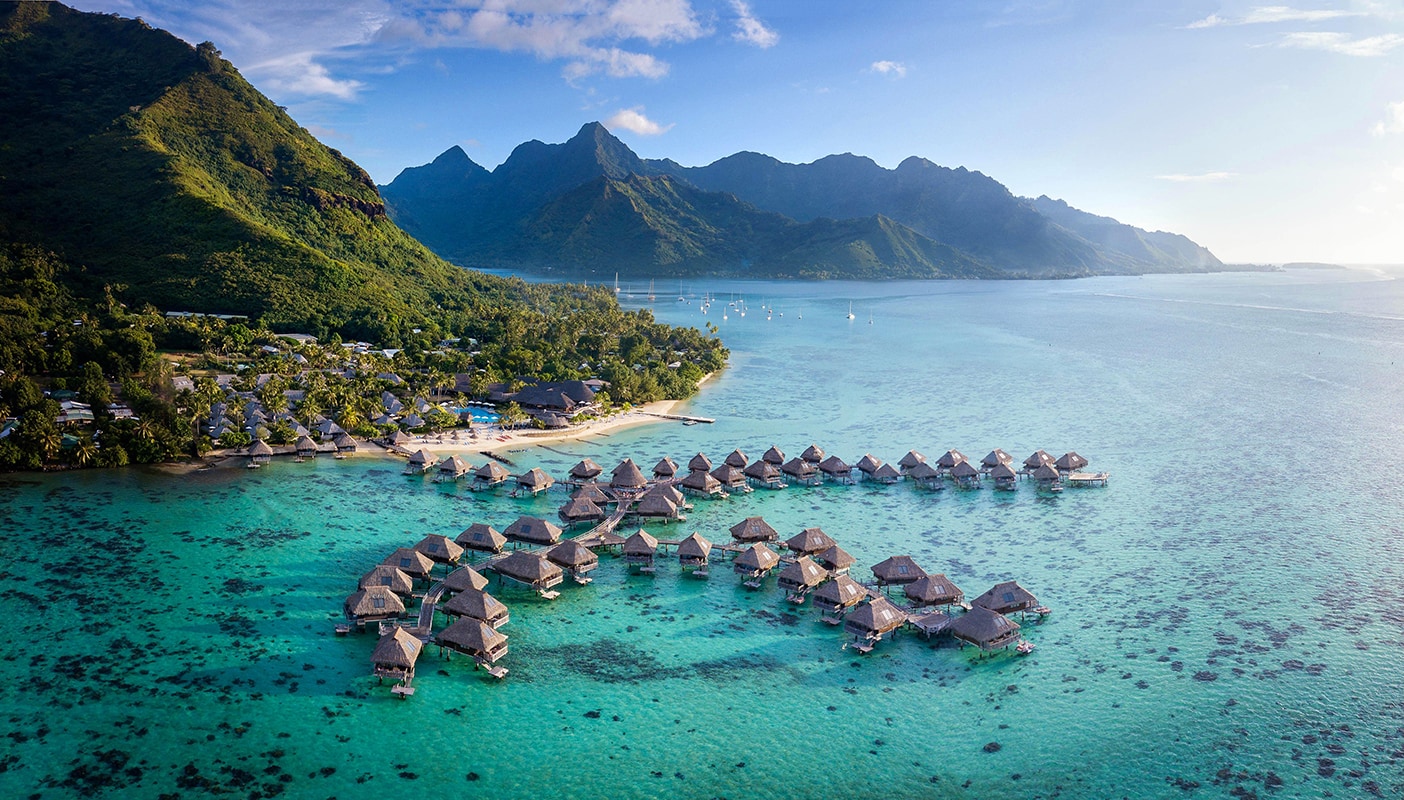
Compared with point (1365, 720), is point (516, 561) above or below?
above

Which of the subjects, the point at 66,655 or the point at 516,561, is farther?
the point at 516,561

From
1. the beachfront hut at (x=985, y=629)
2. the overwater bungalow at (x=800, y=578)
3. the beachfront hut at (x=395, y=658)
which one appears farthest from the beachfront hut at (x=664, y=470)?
the beachfront hut at (x=395, y=658)

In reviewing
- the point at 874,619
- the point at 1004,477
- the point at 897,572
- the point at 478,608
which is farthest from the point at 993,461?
the point at 478,608

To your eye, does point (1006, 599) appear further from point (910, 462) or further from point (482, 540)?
point (482, 540)

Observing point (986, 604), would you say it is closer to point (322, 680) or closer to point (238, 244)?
point (322, 680)

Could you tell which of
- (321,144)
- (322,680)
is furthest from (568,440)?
(321,144)

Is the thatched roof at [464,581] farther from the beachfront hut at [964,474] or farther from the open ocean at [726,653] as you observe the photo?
the beachfront hut at [964,474]

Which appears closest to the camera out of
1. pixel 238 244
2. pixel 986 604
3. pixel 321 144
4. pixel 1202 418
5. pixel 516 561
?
pixel 986 604
